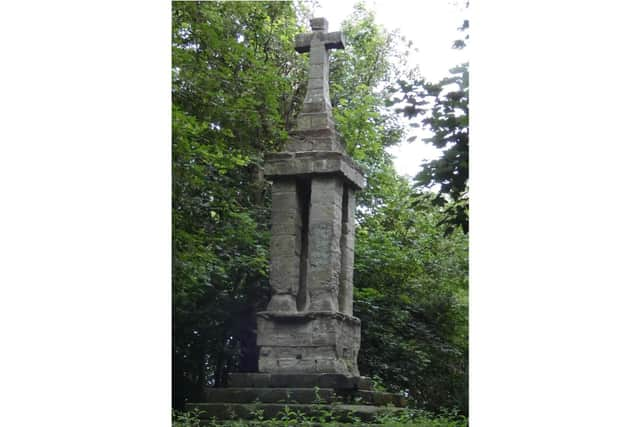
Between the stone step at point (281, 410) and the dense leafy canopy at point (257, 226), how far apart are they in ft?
9.44

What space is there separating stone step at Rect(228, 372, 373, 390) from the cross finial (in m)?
2.78

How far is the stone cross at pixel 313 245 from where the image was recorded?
27.9 feet

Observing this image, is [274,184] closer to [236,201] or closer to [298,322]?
[298,322]

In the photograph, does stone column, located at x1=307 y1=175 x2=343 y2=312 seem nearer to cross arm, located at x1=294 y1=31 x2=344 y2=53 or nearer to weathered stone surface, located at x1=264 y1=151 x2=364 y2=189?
weathered stone surface, located at x1=264 y1=151 x2=364 y2=189

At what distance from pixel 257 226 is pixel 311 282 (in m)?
5.27

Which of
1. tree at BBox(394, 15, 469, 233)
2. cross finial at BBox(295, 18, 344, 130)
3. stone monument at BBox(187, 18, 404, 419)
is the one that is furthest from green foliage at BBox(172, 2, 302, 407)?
tree at BBox(394, 15, 469, 233)

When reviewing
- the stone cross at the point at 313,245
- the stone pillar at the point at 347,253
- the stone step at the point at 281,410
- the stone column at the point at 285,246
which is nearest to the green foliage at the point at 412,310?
the stone pillar at the point at 347,253

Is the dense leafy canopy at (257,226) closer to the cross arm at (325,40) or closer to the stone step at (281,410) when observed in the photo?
the cross arm at (325,40)

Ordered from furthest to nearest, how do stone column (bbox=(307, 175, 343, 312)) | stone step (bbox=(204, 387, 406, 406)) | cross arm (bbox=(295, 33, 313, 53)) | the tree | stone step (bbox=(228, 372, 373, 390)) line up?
cross arm (bbox=(295, 33, 313, 53)) → stone column (bbox=(307, 175, 343, 312)) → stone step (bbox=(228, 372, 373, 390)) → stone step (bbox=(204, 387, 406, 406)) → the tree

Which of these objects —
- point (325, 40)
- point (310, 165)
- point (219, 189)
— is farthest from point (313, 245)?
point (219, 189)

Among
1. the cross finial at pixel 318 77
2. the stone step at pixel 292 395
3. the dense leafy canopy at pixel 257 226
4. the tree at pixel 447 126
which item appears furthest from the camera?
the dense leafy canopy at pixel 257 226

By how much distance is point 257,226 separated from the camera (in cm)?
1386

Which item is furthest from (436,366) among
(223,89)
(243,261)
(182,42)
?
(182,42)

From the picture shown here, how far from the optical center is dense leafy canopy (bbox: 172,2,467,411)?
1207 centimetres
